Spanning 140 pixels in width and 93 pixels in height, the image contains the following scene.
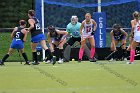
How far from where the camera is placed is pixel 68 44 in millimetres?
19438

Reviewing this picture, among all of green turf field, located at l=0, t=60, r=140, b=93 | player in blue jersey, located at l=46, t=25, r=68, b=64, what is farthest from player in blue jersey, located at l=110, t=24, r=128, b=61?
green turf field, located at l=0, t=60, r=140, b=93

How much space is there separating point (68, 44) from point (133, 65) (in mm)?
3864

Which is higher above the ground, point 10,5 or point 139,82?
point 10,5

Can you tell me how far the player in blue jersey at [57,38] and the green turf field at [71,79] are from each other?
2568mm

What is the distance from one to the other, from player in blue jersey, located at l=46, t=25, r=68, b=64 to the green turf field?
257 centimetres

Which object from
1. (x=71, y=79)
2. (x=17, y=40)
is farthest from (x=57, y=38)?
(x=71, y=79)

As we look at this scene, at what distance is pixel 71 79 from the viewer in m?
12.7

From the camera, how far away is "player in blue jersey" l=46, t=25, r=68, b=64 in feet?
59.6

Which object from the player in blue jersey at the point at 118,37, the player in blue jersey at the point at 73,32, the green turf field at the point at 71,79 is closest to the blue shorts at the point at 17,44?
the green turf field at the point at 71,79

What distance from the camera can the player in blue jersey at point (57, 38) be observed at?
18.2 m

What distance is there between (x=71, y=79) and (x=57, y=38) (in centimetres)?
606

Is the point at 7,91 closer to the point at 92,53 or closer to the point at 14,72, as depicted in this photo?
the point at 14,72

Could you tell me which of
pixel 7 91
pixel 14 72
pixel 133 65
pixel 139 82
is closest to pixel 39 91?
pixel 7 91

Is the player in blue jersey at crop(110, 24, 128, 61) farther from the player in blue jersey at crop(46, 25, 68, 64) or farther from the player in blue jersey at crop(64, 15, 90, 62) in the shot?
the player in blue jersey at crop(46, 25, 68, 64)
